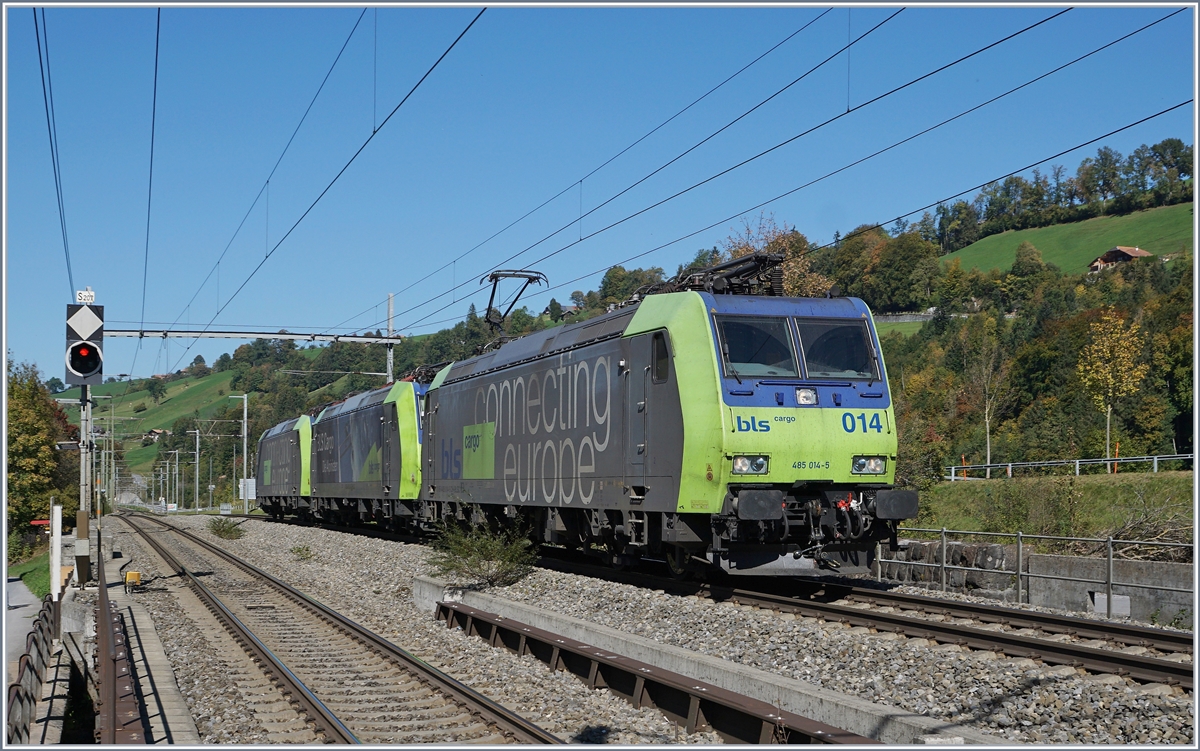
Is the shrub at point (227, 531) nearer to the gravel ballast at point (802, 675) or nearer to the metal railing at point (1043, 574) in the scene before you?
the gravel ballast at point (802, 675)

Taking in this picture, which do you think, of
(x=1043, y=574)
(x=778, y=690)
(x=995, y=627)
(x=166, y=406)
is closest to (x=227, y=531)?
(x=1043, y=574)

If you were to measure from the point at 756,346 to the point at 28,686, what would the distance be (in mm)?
8803

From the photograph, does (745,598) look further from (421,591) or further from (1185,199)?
(1185,199)

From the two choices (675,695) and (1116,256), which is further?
(1116,256)

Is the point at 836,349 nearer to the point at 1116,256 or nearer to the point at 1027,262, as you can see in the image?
the point at 1116,256

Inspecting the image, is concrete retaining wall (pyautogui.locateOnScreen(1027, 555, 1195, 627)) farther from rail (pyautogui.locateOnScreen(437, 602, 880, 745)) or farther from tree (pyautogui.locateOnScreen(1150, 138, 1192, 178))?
tree (pyautogui.locateOnScreen(1150, 138, 1192, 178))

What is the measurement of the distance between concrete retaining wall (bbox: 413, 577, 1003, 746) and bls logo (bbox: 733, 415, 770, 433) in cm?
294

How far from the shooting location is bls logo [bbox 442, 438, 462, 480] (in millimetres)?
23484

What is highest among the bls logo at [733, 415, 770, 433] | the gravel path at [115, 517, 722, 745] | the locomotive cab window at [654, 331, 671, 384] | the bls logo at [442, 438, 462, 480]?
the locomotive cab window at [654, 331, 671, 384]

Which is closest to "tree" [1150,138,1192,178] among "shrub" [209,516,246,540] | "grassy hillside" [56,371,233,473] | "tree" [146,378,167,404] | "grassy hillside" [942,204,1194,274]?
"grassy hillside" [942,204,1194,274]

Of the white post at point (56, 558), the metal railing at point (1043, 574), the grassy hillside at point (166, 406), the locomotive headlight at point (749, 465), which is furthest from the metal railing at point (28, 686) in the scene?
the grassy hillside at point (166, 406)

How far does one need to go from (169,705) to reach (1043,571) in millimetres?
11437

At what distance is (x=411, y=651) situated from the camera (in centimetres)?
1284

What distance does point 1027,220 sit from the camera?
108 metres
